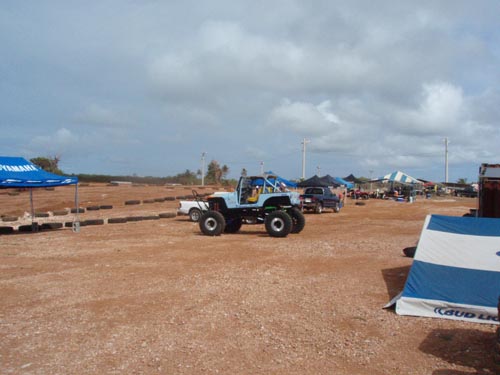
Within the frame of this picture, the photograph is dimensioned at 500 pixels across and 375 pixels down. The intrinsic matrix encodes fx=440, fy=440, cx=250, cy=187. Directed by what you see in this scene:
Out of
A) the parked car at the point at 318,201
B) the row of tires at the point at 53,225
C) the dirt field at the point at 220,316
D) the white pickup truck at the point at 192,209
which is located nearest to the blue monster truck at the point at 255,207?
the dirt field at the point at 220,316

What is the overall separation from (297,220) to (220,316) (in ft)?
32.2

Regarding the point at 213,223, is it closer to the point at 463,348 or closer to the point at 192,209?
the point at 192,209

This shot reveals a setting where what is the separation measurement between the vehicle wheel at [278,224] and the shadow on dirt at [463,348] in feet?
28.8

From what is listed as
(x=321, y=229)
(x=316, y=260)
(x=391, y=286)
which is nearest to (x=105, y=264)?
(x=316, y=260)

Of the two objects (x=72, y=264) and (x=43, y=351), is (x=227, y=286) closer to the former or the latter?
(x=43, y=351)

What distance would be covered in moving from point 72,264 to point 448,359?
7921 mm

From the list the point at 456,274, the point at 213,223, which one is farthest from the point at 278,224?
the point at 456,274

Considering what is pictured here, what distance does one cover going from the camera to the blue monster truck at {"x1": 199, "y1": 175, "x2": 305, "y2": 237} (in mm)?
14539

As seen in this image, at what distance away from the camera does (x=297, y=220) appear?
1557 cm

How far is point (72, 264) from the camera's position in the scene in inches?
384

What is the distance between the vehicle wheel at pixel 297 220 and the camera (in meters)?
15.4

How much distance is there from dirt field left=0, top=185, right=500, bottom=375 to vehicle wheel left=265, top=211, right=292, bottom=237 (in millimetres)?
2240

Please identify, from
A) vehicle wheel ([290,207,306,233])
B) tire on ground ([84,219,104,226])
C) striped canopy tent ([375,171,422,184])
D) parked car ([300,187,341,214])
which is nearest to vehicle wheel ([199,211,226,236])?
vehicle wheel ([290,207,306,233])

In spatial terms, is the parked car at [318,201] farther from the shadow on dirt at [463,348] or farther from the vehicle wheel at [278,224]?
the shadow on dirt at [463,348]
